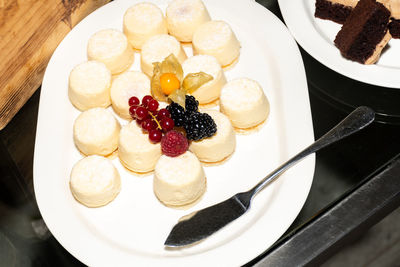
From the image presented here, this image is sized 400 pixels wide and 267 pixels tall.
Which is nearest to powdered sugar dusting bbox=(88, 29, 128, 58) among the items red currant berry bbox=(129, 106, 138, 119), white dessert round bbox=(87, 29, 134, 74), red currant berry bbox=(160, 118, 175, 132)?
white dessert round bbox=(87, 29, 134, 74)

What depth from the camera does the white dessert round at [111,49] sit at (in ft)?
5.22

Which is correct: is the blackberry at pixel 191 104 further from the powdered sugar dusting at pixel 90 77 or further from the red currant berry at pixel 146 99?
the powdered sugar dusting at pixel 90 77

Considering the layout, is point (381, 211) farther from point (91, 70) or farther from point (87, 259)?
point (91, 70)

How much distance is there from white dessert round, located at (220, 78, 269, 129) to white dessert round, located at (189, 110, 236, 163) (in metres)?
0.04

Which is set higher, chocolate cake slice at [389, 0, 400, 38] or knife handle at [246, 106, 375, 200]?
Answer: knife handle at [246, 106, 375, 200]

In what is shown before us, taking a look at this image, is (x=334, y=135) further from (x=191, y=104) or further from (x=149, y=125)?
(x=149, y=125)

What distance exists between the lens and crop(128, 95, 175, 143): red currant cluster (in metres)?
1.38

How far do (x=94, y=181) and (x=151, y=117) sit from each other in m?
0.23

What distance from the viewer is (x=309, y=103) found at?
1460mm

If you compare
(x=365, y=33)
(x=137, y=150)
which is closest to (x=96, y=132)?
(x=137, y=150)

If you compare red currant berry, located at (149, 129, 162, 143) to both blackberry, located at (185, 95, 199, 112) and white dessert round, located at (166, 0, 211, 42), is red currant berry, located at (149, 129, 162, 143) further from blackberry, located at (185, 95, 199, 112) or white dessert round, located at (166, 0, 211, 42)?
white dessert round, located at (166, 0, 211, 42)

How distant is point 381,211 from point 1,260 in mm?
1006

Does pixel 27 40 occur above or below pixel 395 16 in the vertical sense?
above

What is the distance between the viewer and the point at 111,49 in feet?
5.24
